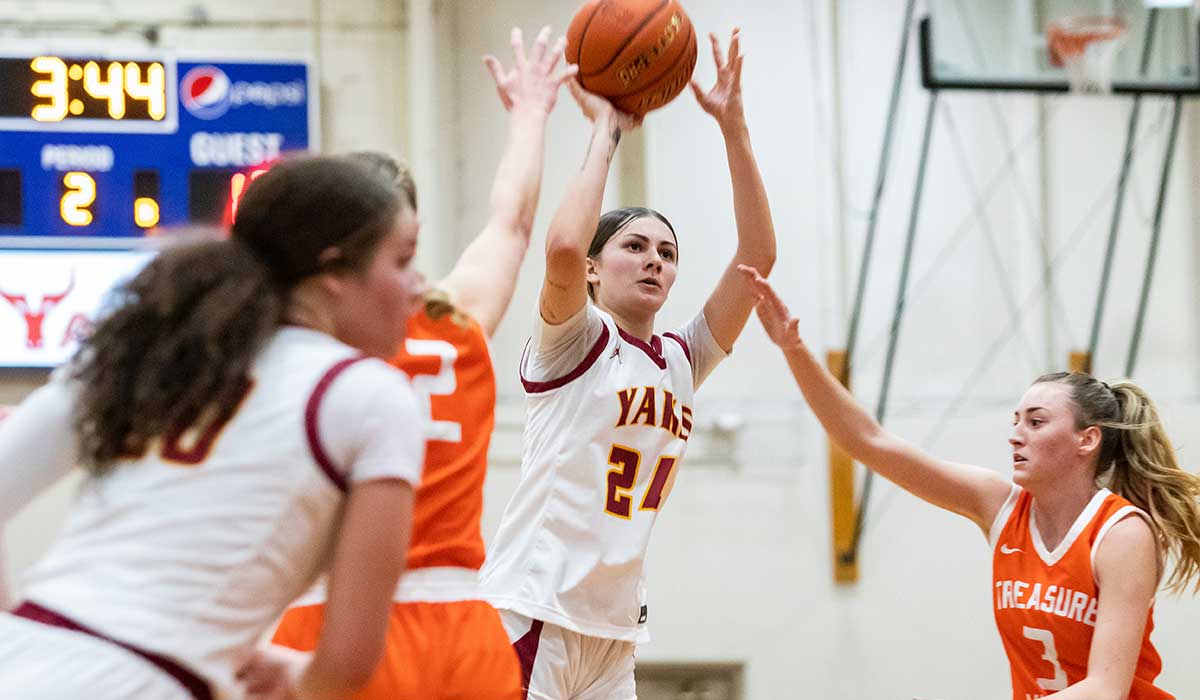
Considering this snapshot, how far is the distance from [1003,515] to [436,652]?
6.92ft

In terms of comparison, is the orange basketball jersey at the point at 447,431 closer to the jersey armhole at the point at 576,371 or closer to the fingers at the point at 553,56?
the fingers at the point at 553,56

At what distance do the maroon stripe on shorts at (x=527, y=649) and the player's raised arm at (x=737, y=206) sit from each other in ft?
3.18

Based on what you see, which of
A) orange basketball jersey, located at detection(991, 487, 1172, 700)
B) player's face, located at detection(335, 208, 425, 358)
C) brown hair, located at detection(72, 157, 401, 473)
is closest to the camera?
brown hair, located at detection(72, 157, 401, 473)

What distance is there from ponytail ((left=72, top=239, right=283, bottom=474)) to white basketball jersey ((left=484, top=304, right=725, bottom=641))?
170cm

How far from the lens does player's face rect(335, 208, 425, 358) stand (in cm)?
174

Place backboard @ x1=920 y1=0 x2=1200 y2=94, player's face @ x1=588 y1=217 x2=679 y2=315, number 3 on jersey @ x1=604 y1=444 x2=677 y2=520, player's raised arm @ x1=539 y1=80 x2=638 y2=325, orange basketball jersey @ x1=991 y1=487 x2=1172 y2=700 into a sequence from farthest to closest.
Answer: backboard @ x1=920 y1=0 x2=1200 y2=94, player's face @ x1=588 y1=217 x2=679 y2=315, orange basketball jersey @ x1=991 y1=487 x2=1172 y2=700, number 3 on jersey @ x1=604 y1=444 x2=677 y2=520, player's raised arm @ x1=539 y1=80 x2=638 y2=325

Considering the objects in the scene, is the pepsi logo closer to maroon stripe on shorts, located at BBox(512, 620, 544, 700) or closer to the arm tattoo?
the arm tattoo

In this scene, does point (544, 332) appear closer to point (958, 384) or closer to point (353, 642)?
point (353, 642)

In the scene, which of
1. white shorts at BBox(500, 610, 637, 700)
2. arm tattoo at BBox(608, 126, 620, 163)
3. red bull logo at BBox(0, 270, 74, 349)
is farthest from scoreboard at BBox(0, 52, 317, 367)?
white shorts at BBox(500, 610, 637, 700)

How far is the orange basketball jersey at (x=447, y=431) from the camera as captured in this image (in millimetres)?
2404

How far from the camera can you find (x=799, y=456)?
24.5ft

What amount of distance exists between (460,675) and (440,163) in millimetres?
5507

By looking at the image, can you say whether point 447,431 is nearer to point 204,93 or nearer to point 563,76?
point 563,76

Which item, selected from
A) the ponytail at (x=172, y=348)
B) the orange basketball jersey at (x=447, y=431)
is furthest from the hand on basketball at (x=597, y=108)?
the ponytail at (x=172, y=348)
